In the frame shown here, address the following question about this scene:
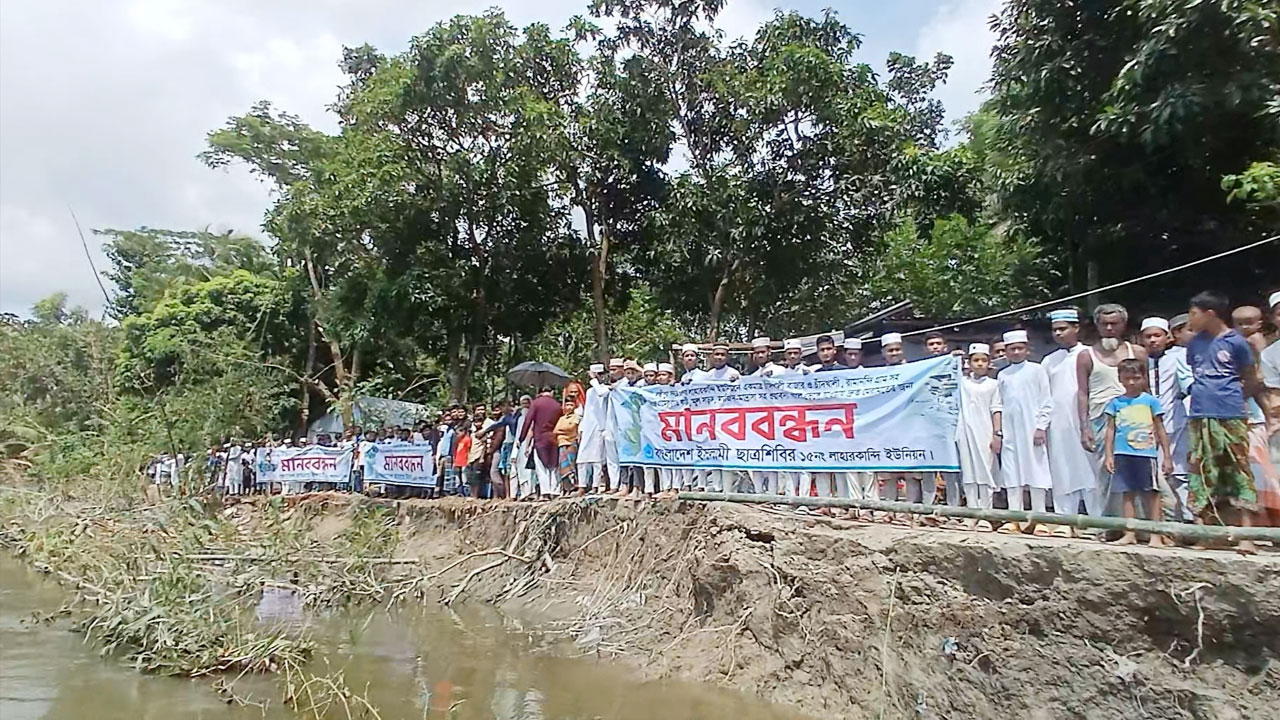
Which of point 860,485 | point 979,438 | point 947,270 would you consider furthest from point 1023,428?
point 947,270

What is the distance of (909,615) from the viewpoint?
6129mm

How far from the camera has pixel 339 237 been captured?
16.8 m

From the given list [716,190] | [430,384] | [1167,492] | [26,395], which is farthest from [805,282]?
[26,395]

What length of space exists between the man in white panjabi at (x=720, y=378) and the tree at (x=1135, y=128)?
177 inches

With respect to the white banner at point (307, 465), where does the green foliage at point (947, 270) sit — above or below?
above

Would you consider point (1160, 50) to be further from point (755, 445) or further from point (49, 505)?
point (49, 505)

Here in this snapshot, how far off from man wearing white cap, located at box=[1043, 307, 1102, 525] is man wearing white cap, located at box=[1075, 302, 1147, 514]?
0.12 ft

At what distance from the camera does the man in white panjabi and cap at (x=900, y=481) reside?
23.0 feet

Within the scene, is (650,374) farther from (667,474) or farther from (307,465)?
(307,465)

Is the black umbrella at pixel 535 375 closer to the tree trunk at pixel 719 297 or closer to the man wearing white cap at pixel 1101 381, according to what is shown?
the tree trunk at pixel 719 297

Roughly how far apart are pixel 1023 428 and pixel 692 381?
126 inches

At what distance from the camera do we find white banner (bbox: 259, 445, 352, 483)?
17931 mm

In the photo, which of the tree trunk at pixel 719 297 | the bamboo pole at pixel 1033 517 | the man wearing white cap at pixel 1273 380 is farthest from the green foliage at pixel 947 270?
the man wearing white cap at pixel 1273 380

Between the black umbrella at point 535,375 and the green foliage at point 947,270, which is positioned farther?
the green foliage at point 947,270
